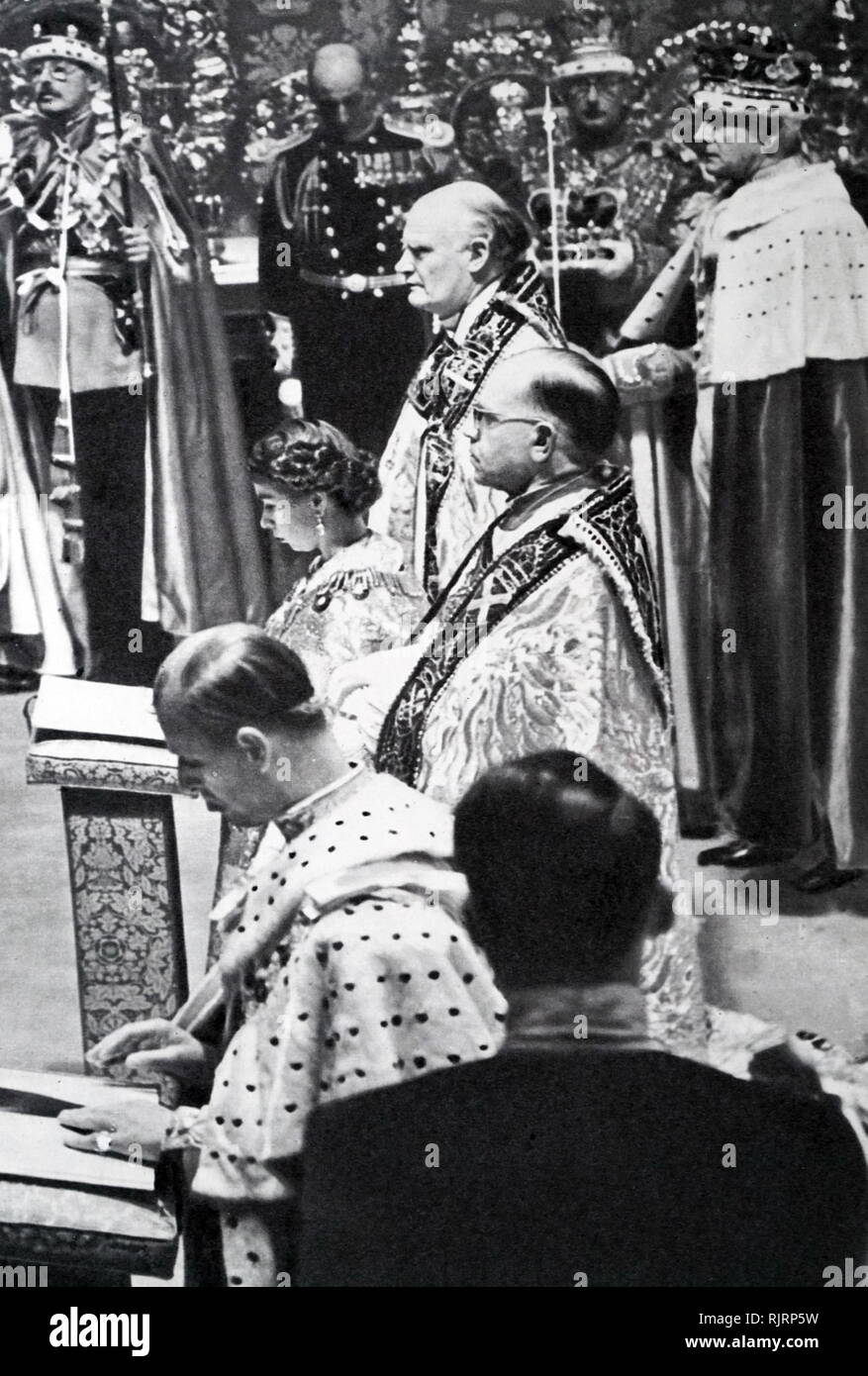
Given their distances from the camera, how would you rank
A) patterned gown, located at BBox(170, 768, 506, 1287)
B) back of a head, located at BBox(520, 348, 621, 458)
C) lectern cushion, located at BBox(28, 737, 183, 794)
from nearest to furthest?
patterned gown, located at BBox(170, 768, 506, 1287) → back of a head, located at BBox(520, 348, 621, 458) → lectern cushion, located at BBox(28, 737, 183, 794)

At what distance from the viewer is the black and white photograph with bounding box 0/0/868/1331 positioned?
4.65 metres

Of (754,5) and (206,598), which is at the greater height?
(754,5)

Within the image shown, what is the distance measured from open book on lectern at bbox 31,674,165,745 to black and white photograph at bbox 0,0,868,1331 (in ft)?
0.05

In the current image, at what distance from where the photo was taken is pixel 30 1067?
16.0ft

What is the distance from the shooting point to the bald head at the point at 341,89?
470 cm

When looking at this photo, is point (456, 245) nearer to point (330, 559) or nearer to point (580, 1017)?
point (330, 559)

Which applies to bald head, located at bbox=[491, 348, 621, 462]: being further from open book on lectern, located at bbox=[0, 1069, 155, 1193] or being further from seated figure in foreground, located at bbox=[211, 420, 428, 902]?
open book on lectern, located at bbox=[0, 1069, 155, 1193]

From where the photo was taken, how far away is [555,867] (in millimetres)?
4664

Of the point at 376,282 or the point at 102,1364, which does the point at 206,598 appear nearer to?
the point at 376,282

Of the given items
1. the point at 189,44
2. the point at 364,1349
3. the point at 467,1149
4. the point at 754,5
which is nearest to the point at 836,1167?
the point at 467,1149

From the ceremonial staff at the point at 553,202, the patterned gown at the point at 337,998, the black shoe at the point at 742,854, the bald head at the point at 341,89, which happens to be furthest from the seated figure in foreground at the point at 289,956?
the bald head at the point at 341,89

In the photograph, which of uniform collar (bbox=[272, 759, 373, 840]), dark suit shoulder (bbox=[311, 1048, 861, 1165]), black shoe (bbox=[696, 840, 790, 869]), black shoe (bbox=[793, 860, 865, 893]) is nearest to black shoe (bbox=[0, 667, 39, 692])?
uniform collar (bbox=[272, 759, 373, 840])

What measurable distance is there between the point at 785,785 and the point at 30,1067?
237 centimetres

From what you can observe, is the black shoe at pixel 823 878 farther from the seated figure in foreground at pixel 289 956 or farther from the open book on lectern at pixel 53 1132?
the open book on lectern at pixel 53 1132
